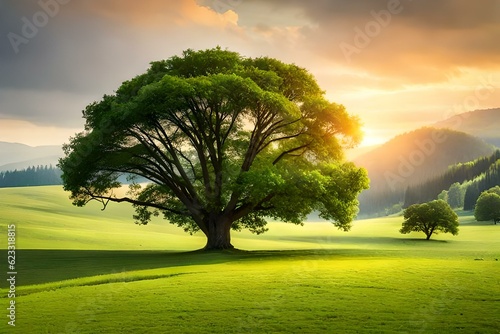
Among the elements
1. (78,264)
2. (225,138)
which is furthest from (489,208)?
(78,264)

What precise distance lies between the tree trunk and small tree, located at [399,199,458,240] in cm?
3907

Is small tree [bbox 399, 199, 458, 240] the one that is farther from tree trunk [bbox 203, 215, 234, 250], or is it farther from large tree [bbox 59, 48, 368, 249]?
tree trunk [bbox 203, 215, 234, 250]

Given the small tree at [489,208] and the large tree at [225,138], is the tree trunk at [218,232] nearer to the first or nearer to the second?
the large tree at [225,138]

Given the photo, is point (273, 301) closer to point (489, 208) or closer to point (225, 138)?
point (225, 138)

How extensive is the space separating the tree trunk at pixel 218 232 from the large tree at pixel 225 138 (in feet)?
0.32

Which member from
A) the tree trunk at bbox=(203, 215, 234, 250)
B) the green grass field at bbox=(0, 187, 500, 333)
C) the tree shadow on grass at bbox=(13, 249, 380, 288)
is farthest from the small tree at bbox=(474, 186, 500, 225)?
the green grass field at bbox=(0, 187, 500, 333)

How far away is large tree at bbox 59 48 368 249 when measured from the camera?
38.6 meters

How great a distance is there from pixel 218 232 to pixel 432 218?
138 ft

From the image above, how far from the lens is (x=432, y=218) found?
238 ft

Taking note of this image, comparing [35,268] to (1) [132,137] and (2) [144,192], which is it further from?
(2) [144,192]

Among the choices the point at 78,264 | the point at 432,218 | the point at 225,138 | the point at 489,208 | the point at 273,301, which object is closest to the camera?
the point at 273,301

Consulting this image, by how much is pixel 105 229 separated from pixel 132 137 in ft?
176

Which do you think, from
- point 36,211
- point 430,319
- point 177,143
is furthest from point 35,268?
point 36,211

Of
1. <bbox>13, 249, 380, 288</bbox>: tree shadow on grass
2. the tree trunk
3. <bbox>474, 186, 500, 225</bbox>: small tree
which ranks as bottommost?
<bbox>13, 249, 380, 288</bbox>: tree shadow on grass
